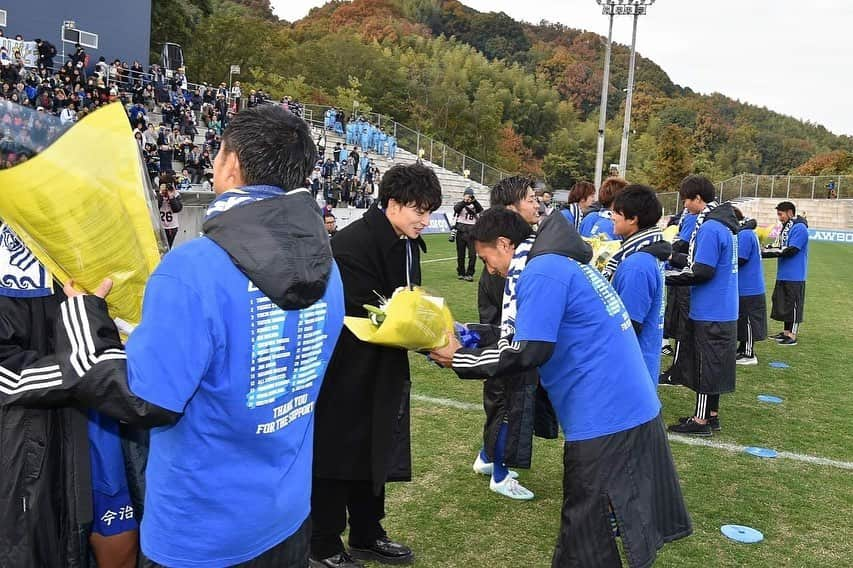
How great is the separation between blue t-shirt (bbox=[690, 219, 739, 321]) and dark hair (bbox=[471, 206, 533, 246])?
2894 mm

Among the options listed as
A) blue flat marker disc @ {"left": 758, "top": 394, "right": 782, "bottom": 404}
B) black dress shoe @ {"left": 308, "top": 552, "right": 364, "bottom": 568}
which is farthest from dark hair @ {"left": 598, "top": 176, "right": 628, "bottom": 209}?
black dress shoe @ {"left": 308, "top": 552, "right": 364, "bottom": 568}

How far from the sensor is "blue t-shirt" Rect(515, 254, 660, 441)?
2.50 meters

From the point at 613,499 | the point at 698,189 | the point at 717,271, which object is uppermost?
the point at 698,189

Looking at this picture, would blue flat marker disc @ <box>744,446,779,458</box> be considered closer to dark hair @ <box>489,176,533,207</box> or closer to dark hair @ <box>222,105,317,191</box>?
dark hair @ <box>489,176,533,207</box>

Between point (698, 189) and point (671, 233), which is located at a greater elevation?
point (698, 189)

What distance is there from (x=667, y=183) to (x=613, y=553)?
5846 centimetres

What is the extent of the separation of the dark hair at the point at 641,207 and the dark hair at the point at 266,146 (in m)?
2.66

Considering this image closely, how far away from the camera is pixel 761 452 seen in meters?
5.32

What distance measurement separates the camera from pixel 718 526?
4.11 metres

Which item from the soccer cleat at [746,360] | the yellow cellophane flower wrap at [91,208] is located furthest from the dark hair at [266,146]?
the soccer cleat at [746,360]

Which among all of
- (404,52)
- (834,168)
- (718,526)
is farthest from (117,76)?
(404,52)

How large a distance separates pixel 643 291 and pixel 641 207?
1.63ft

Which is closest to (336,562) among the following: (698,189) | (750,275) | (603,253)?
(603,253)

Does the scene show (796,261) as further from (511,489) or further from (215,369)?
(215,369)
